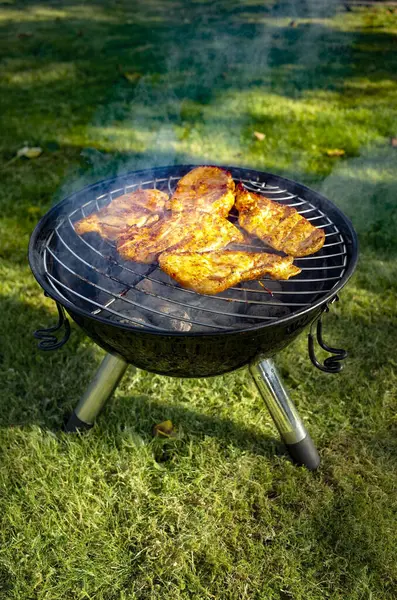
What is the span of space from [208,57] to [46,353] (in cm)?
593

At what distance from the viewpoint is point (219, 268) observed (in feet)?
7.31

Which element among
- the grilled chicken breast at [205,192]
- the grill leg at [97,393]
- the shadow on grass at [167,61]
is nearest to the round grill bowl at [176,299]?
the grilled chicken breast at [205,192]

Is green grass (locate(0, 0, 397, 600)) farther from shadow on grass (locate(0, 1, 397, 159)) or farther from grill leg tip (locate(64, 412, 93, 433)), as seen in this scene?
shadow on grass (locate(0, 1, 397, 159))

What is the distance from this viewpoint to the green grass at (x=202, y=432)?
240 cm

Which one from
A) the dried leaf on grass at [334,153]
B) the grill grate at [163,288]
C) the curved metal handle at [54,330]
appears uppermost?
the grill grate at [163,288]

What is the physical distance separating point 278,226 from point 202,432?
4.13ft

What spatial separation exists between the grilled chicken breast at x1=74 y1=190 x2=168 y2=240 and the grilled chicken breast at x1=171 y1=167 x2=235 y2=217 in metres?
0.09

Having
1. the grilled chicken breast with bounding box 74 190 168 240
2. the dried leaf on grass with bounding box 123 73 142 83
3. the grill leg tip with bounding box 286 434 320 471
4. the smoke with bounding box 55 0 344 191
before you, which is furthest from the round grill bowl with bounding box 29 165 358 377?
the dried leaf on grass with bounding box 123 73 142 83

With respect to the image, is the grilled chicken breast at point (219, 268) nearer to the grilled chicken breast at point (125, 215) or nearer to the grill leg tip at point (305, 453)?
the grilled chicken breast at point (125, 215)

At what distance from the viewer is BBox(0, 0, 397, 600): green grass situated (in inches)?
94.5

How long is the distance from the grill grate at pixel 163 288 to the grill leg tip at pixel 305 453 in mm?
813

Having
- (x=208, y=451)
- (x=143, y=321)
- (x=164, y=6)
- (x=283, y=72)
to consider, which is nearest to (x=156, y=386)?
(x=208, y=451)

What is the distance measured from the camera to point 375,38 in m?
8.17

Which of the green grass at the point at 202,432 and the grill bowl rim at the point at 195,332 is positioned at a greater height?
the grill bowl rim at the point at 195,332
